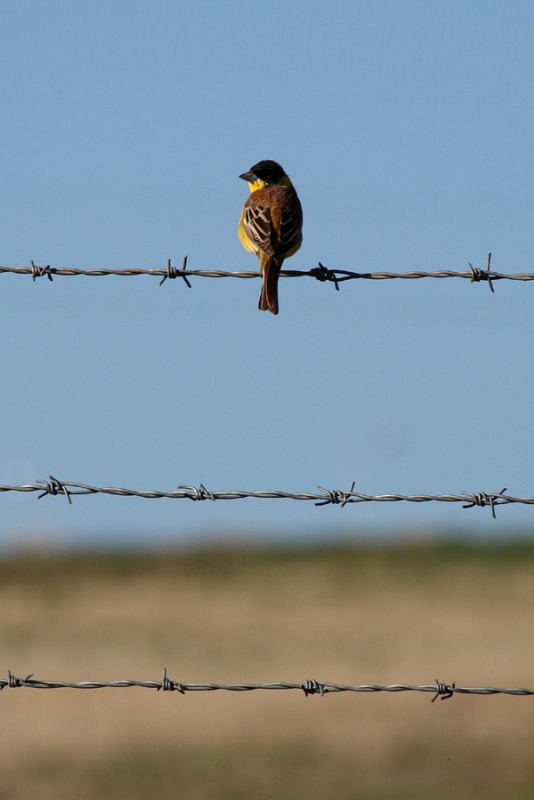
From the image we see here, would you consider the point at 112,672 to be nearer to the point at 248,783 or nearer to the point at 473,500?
the point at 248,783

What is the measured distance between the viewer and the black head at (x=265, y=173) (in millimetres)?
11953

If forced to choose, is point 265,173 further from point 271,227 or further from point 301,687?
point 301,687

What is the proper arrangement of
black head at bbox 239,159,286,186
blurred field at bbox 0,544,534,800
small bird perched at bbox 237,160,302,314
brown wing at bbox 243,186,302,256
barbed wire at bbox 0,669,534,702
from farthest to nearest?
blurred field at bbox 0,544,534,800 → black head at bbox 239,159,286,186 → brown wing at bbox 243,186,302,256 → small bird perched at bbox 237,160,302,314 → barbed wire at bbox 0,669,534,702

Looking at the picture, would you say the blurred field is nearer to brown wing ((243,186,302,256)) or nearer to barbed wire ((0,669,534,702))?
brown wing ((243,186,302,256))

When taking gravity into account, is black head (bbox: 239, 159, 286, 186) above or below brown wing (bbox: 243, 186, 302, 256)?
above

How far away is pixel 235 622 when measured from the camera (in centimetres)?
3291

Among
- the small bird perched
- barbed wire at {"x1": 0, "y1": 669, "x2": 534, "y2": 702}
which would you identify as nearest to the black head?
the small bird perched

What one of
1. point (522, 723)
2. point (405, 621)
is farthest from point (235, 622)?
point (522, 723)

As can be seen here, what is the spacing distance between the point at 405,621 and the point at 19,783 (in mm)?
16923

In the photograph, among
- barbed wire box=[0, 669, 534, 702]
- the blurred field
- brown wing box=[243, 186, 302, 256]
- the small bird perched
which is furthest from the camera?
the blurred field

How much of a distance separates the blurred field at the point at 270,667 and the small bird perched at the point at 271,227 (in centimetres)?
678

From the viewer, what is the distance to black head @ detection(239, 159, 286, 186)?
471 inches

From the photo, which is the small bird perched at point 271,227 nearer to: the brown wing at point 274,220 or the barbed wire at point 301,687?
the brown wing at point 274,220

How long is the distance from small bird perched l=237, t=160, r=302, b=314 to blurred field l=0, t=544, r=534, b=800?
6.78 metres
